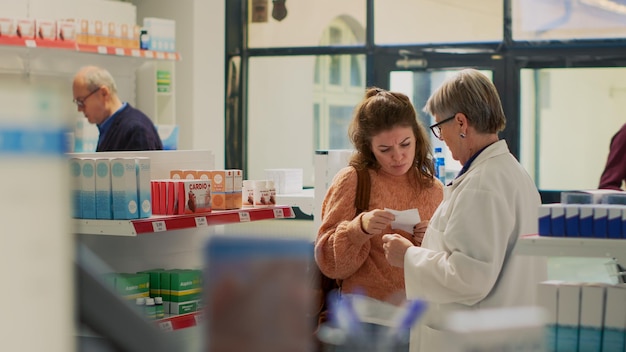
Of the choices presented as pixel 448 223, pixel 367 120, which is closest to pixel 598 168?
pixel 367 120

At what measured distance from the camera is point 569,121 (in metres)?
8.12

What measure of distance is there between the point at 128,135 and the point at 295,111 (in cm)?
340

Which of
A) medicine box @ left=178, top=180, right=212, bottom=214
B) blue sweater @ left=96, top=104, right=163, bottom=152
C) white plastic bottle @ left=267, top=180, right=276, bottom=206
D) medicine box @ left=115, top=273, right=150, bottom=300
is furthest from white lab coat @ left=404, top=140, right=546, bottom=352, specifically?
blue sweater @ left=96, top=104, right=163, bottom=152

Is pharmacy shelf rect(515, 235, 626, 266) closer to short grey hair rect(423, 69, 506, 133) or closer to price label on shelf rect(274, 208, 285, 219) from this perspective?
short grey hair rect(423, 69, 506, 133)

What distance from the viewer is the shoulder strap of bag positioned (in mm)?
3623

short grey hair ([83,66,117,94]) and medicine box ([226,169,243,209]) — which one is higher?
short grey hair ([83,66,117,94])

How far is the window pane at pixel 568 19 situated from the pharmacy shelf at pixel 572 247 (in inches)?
234

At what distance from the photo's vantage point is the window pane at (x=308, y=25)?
892 centimetres

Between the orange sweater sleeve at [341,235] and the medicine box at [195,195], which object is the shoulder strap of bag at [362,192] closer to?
the orange sweater sleeve at [341,235]

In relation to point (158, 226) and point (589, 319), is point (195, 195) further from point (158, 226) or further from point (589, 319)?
point (589, 319)

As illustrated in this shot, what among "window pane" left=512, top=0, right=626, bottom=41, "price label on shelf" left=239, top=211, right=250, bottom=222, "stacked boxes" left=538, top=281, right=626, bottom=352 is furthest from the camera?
"window pane" left=512, top=0, right=626, bottom=41

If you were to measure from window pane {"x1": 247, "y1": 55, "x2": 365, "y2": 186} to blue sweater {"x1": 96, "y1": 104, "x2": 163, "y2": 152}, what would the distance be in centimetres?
322

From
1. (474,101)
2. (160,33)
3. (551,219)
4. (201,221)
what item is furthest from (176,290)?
(160,33)

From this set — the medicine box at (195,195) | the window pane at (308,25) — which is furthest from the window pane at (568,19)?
the medicine box at (195,195)
